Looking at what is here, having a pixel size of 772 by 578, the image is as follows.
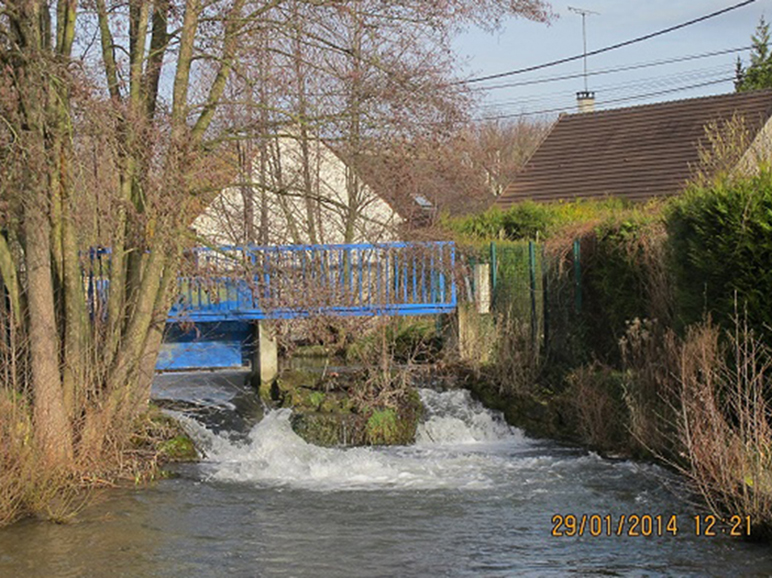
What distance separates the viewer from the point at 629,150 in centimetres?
3247

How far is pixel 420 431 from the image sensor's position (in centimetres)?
1597

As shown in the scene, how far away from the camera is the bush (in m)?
11.0

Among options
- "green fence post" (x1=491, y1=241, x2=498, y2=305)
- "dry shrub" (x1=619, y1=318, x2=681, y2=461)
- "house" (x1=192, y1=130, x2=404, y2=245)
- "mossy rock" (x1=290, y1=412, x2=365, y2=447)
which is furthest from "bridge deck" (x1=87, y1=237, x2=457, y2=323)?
"dry shrub" (x1=619, y1=318, x2=681, y2=461)

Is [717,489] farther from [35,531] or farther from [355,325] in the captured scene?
[355,325]

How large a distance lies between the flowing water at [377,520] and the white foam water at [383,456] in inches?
1.5

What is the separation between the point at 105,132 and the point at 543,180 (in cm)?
2323

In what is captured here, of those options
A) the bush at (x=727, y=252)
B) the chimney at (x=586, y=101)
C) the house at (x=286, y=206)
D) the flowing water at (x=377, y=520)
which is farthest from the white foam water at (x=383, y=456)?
the chimney at (x=586, y=101)

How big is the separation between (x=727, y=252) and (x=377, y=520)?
4.48 metres

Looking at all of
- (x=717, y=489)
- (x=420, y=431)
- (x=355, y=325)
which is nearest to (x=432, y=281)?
(x=355, y=325)

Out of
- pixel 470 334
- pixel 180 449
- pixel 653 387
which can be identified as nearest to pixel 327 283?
pixel 470 334

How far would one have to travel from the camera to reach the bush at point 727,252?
1098cm

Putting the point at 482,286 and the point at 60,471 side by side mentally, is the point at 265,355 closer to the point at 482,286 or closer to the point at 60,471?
the point at 482,286
